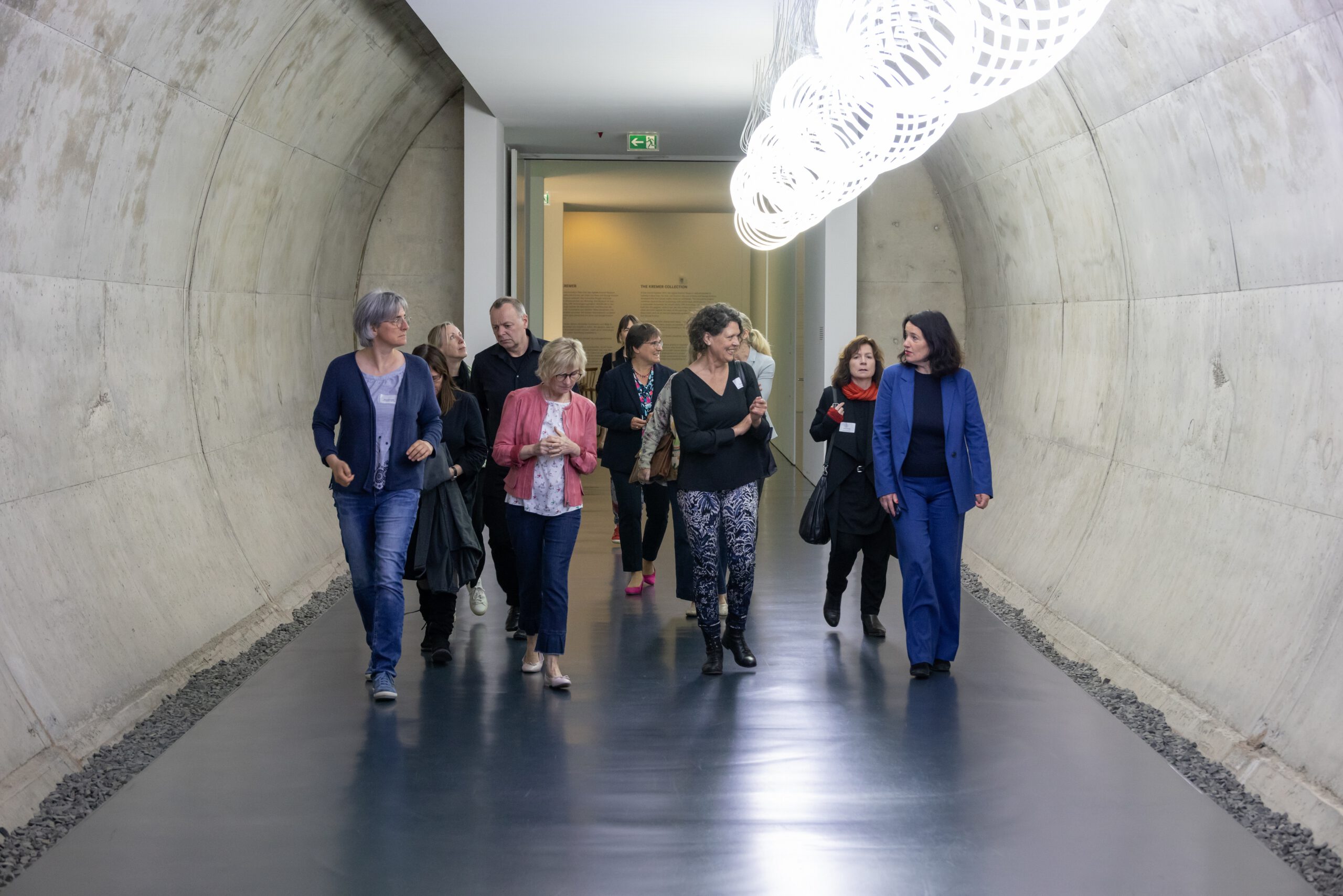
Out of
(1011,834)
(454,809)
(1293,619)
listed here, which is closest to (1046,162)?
(1293,619)

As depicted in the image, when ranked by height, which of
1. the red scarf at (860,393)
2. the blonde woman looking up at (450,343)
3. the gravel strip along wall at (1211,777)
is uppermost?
the blonde woman looking up at (450,343)

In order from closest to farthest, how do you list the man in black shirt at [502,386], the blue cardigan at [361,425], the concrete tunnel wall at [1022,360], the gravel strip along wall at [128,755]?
the gravel strip along wall at [128,755] → the concrete tunnel wall at [1022,360] → the blue cardigan at [361,425] → the man in black shirt at [502,386]

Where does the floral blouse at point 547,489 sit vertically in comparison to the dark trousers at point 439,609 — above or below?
above

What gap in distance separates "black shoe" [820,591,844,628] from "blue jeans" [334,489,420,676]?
236 centimetres

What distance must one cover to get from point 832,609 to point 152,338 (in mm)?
4011

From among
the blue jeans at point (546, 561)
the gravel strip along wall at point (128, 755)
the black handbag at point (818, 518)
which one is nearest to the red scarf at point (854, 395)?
the black handbag at point (818, 518)

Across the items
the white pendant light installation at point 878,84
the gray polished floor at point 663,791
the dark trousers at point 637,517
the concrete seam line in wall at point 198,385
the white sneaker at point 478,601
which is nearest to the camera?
the gray polished floor at point 663,791

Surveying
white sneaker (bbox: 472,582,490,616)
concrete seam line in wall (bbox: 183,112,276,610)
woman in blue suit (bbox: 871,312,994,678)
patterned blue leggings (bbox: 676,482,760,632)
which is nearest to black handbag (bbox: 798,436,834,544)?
woman in blue suit (bbox: 871,312,994,678)

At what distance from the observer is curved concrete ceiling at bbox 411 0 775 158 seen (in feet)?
25.5

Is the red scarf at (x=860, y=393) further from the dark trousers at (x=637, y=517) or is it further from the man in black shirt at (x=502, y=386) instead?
the man in black shirt at (x=502, y=386)

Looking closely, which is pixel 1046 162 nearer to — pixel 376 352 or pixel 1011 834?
pixel 376 352

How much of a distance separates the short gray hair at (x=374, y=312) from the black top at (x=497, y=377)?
4.17 ft

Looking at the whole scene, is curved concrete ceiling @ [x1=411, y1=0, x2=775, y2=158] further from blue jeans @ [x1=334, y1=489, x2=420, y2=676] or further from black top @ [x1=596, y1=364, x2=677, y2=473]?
blue jeans @ [x1=334, y1=489, x2=420, y2=676]

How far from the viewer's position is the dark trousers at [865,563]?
6.47 metres
